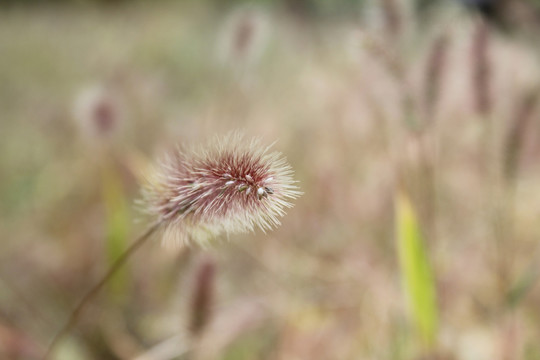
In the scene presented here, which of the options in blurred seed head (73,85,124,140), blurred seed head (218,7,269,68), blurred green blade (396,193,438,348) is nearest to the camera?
blurred green blade (396,193,438,348)

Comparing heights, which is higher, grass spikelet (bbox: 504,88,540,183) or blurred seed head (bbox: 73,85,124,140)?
grass spikelet (bbox: 504,88,540,183)

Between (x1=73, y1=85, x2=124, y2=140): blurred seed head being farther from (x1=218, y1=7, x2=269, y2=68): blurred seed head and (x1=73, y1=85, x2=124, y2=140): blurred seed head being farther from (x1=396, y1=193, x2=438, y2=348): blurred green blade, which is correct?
(x1=396, y1=193, x2=438, y2=348): blurred green blade

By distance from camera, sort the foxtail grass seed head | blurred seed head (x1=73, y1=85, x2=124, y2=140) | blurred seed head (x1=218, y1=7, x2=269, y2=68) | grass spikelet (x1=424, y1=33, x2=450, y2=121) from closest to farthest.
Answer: the foxtail grass seed head < grass spikelet (x1=424, y1=33, x2=450, y2=121) < blurred seed head (x1=73, y1=85, x2=124, y2=140) < blurred seed head (x1=218, y1=7, x2=269, y2=68)

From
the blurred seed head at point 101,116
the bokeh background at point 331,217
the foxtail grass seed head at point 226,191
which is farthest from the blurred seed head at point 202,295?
the blurred seed head at point 101,116

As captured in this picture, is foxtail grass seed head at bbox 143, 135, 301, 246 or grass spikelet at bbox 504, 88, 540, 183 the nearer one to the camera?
foxtail grass seed head at bbox 143, 135, 301, 246

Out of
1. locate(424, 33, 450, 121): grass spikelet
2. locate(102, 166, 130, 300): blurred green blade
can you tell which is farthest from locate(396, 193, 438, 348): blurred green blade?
locate(102, 166, 130, 300): blurred green blade

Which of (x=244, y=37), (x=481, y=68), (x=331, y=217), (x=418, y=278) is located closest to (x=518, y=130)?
(x=481, y=68)

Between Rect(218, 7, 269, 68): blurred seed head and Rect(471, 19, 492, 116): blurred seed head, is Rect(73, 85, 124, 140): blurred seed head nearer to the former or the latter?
Rect(218, 7, 269, 68): blurred seed head

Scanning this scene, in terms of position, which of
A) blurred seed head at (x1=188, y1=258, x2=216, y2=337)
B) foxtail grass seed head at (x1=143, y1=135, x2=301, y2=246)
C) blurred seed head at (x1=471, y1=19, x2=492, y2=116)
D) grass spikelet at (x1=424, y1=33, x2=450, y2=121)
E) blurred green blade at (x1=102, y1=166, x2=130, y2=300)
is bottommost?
foxtail grass seed head at (x1=143, y1=135, x2=301, y2=246)

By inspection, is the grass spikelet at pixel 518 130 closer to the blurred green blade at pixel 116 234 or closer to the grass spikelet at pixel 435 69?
the grass spikelet at pixel 435 69

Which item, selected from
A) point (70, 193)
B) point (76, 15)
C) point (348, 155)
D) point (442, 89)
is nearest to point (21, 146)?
point (70, 193)
